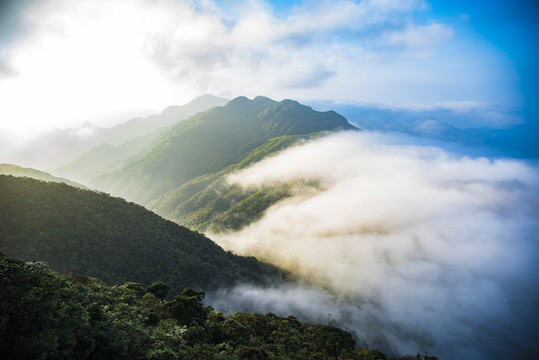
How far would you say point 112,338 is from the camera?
95.9 feet

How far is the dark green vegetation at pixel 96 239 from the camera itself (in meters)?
84.5

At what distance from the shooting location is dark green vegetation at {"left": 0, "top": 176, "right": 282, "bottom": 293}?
277 ft

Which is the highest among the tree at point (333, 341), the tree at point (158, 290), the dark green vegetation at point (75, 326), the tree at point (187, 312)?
the dark green vegetation at point (75, 326)

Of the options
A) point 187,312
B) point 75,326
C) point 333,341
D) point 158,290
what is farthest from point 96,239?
point 333,341

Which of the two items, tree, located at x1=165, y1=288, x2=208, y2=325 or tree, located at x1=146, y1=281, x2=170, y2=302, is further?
tree, located at x1=146, y1=281, x2=170, y2=302

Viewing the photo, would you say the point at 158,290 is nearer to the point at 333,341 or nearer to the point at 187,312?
the point at 187,312

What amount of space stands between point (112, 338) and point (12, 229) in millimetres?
86569

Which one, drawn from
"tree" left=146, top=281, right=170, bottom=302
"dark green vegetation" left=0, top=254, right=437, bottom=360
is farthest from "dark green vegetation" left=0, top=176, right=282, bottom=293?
"dark green vegetation" left=0, top=254, right=437, bottom=360

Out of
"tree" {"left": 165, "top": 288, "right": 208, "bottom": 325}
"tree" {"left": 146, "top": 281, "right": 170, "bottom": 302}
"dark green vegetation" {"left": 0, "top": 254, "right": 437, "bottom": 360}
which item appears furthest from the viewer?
"tree" {"left": 146, "top": 281, "right": 170, "bottom": 302}

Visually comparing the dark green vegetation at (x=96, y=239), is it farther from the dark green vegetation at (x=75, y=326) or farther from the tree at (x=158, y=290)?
the dark green vegetation at (x=75, y=326)

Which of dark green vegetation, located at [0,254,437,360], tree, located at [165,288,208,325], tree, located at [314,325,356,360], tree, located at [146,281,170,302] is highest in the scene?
dark green vegetation, located at [0,254,437,360]

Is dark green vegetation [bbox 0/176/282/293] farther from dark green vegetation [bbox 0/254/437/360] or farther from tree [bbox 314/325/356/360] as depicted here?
tree [bbox 314/325/356/360]

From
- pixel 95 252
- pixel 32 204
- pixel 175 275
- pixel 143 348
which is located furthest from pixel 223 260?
pixel 143 348

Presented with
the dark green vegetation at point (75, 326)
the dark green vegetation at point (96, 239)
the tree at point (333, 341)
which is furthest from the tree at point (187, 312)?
the dark green vegetation at point (96, 239)
